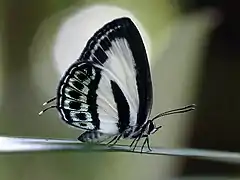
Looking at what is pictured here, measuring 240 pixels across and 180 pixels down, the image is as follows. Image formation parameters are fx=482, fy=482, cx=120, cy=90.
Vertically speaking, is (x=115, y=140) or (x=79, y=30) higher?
(x=79, y=30)

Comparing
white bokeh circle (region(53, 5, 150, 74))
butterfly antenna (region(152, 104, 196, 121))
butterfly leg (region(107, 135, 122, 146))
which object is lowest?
butterfly leg (region(107, 135, 122, 146))

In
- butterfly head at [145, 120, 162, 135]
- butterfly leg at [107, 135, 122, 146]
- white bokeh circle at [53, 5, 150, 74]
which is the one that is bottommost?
butterfly leg at [107, 135, 122, 146]

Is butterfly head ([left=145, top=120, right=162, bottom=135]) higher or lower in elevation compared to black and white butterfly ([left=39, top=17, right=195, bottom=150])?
lower

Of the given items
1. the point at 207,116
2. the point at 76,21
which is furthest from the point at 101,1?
the point at 207,116

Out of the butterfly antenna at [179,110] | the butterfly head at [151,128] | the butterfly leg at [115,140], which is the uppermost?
the butterfly antenna at [179,110]

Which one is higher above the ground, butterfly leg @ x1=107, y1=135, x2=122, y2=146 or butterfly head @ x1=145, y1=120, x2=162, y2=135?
butterfly head @ x1=145, y1=120, x2=162, y2=135

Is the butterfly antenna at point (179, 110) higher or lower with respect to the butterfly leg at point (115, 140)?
higher
